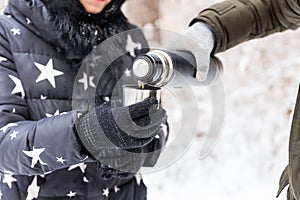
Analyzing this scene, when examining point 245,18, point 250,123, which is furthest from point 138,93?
point 250,123

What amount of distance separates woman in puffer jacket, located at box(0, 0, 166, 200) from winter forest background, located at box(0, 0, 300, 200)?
37.3 inches

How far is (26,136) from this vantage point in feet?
2.93

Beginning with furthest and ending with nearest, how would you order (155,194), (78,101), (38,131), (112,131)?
(155,194) → (78,101) → (38,131) → (112,131)

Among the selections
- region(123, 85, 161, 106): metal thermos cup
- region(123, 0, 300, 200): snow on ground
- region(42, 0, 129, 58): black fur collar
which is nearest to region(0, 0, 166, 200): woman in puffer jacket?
region(42, 0, 129, 58): black fur collar

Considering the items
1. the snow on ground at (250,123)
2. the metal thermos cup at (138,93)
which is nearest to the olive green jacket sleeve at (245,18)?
the metal thermos cup at (138,93)

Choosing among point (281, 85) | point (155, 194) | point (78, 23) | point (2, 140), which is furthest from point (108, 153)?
point (281, 85)

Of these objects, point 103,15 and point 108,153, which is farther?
point 103,15

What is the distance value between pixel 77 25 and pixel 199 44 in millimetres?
312

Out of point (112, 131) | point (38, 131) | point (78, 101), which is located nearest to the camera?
point (112, 131)

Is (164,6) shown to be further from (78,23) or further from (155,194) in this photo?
(78,23)

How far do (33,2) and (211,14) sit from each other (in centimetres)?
38

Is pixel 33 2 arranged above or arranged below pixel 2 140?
above

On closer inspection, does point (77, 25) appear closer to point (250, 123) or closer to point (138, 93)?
point (138, 93)

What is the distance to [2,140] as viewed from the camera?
0.91 metres
